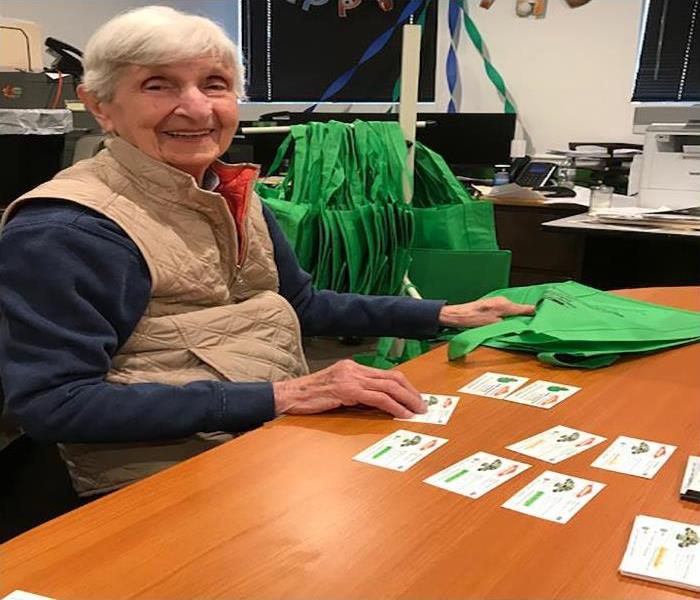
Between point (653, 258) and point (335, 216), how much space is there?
1.82m

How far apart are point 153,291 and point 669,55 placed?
399 cm

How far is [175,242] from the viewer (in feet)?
4.17

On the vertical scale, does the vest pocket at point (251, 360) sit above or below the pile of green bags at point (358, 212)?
below

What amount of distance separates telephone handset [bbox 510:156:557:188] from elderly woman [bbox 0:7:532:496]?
248 cm

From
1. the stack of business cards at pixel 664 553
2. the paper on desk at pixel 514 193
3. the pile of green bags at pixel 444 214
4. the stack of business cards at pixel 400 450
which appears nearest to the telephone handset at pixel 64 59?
the paper on desk at pixel 514 193

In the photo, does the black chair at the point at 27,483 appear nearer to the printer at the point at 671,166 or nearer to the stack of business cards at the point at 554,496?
the stack of business cards at the point at 554,496

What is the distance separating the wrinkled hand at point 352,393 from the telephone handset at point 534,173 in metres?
2.89

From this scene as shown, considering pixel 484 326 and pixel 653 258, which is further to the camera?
pixel 653 258

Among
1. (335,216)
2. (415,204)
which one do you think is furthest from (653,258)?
(335,216)

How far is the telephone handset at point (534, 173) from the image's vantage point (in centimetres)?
389

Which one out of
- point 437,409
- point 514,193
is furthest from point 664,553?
point 514,193

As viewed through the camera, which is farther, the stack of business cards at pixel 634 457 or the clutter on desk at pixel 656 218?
the clutter on desk at pixel 656 218

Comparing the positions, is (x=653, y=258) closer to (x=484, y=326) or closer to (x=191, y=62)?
(x=484, y=326)

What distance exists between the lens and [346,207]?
1.93 metres
